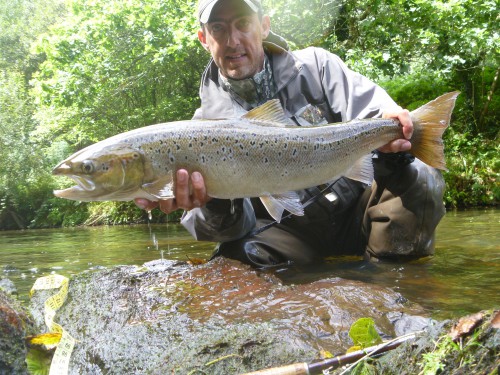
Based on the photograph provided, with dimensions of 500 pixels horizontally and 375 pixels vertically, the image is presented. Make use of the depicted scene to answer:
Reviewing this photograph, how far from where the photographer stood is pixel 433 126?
332cm

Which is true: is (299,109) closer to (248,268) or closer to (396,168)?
(396,168)

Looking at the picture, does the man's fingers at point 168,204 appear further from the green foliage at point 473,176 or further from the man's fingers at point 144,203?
the green foliage at point 473,176

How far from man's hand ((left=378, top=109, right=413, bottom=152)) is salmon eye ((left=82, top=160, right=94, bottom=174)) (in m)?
1.92

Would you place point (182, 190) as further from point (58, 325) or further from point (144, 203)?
point (58, 325)

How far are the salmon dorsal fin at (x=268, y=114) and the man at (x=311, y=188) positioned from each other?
80cm

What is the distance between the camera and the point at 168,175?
9.71ft

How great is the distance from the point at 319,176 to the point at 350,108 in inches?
41.0

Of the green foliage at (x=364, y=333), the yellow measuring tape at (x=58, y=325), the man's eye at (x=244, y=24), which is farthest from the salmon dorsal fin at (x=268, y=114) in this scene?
the yellow measuring tape at (x=58, y=325)

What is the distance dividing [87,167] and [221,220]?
1250 mm

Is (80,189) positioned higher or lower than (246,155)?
lower

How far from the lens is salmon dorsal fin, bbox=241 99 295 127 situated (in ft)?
10.3

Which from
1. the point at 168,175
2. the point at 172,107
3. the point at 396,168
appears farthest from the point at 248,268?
the point at 172,107

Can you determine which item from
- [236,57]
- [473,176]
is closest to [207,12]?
[236,57]

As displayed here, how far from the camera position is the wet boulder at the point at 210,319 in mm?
2205
